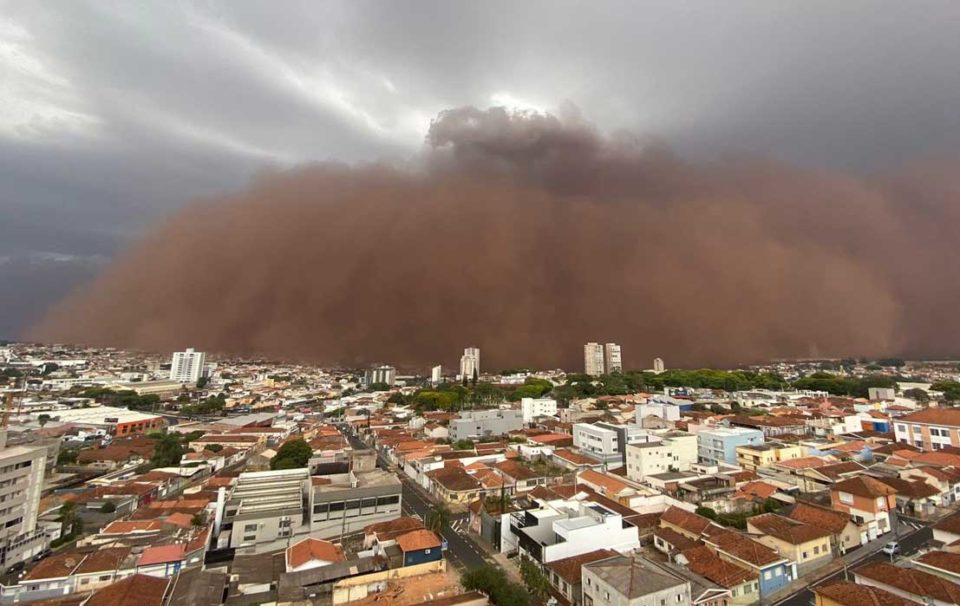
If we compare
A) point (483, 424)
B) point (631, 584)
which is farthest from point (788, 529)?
point (483, 424)

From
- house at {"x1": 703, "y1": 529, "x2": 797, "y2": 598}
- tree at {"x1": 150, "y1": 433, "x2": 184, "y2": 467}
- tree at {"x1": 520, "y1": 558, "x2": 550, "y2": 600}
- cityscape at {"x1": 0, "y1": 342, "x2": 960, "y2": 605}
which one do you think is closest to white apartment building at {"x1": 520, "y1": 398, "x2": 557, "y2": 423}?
cityscape at {"x1": 0, "y1": 342, "x2": 960, "y2": 605}

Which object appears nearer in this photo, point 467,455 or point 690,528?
point 690,528

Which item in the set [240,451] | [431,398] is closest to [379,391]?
[431,398]

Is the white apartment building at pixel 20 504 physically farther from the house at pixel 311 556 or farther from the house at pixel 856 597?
the house at pixel 856 597

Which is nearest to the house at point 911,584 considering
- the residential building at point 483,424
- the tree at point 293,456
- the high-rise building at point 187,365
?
the tree at point 293,456

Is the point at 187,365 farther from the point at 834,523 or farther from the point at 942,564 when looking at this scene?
the point at 942,564

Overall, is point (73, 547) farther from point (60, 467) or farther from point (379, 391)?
point (379, 391)

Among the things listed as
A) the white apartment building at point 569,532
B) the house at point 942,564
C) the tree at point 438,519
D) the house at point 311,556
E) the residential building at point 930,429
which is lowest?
the tree at point 438,519
